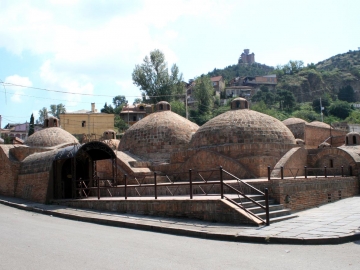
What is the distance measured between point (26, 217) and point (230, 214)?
306 inches

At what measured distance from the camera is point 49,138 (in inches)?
1032

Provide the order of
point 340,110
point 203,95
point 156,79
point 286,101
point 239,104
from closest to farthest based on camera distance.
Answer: point 239,104, point 156,79, point 203,95, point 340,110, point 286,101

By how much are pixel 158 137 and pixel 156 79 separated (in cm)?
2934

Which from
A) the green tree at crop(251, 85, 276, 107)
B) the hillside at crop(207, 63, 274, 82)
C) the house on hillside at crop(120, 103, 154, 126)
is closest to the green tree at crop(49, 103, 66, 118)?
the house on hillside at crop(120, 103, 154, 126)

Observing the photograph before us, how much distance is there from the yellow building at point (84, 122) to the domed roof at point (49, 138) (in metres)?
26.0

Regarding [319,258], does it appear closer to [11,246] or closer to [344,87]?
[11,246]

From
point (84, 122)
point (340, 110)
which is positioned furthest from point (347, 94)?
point (84, 122)

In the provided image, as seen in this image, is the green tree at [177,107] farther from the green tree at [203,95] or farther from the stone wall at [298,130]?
the stone wall at [298,130]

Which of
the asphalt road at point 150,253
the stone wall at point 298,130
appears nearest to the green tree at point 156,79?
the stone wall at point 298,130

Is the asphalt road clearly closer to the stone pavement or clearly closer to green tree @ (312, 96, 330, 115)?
the stone pavement

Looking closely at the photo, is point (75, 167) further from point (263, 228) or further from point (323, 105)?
point (323, 105)

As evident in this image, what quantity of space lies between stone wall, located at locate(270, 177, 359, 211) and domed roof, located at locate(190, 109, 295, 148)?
3.57m

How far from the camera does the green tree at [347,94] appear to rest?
3632 inches

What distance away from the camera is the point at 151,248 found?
791 centimetres
